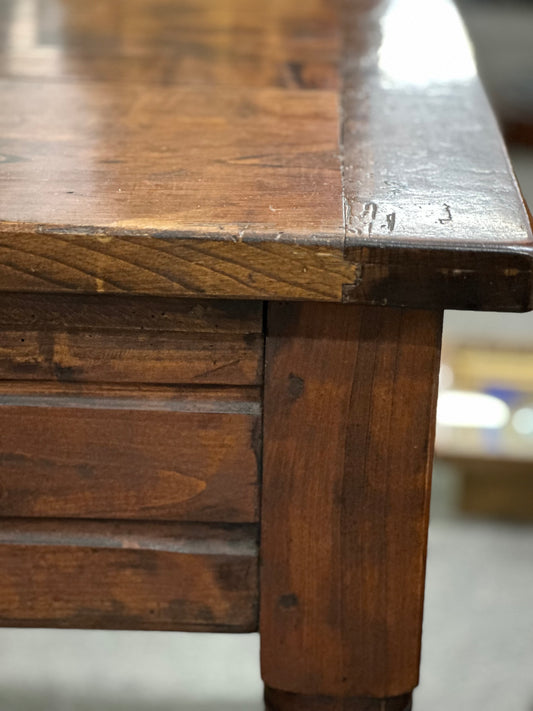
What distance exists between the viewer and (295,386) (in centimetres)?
43

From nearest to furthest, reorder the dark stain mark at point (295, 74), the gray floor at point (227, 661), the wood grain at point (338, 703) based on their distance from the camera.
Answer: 1. the wood grain at point (338, 703)
2. the dark stain mark at point (295, 74)
3. the gray floor at point (227, 661)

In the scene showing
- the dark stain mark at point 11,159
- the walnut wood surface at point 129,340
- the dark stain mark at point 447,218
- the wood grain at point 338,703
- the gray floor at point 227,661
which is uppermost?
the dark stain mark at point 11,159

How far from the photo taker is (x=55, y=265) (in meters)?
0.39

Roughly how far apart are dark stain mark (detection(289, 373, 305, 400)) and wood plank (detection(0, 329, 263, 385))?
16 mm

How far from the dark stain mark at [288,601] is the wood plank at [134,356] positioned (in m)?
0.11

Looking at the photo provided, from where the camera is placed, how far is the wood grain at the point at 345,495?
0.42 metres

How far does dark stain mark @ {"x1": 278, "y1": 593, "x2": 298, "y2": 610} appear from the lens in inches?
18.6

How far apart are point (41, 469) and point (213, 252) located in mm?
149

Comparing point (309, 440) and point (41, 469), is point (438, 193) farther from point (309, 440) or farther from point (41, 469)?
point (41, 469)

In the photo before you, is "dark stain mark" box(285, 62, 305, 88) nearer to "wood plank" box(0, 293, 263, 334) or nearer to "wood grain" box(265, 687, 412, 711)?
"wood plank" box(0, 293, 263, 334)

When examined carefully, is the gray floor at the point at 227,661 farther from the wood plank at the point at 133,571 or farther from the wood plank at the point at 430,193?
the wood plank at the point at 430,193

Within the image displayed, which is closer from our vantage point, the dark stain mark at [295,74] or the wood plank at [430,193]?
the wood plank at [430,193]

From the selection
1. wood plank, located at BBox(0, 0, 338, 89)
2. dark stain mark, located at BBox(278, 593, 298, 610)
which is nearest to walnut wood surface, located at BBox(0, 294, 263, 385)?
dark stain mark, located at BBox(278, 593, 298, 610)

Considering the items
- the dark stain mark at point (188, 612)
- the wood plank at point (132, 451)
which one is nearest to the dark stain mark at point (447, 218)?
the wood plank at point (132, 451)
